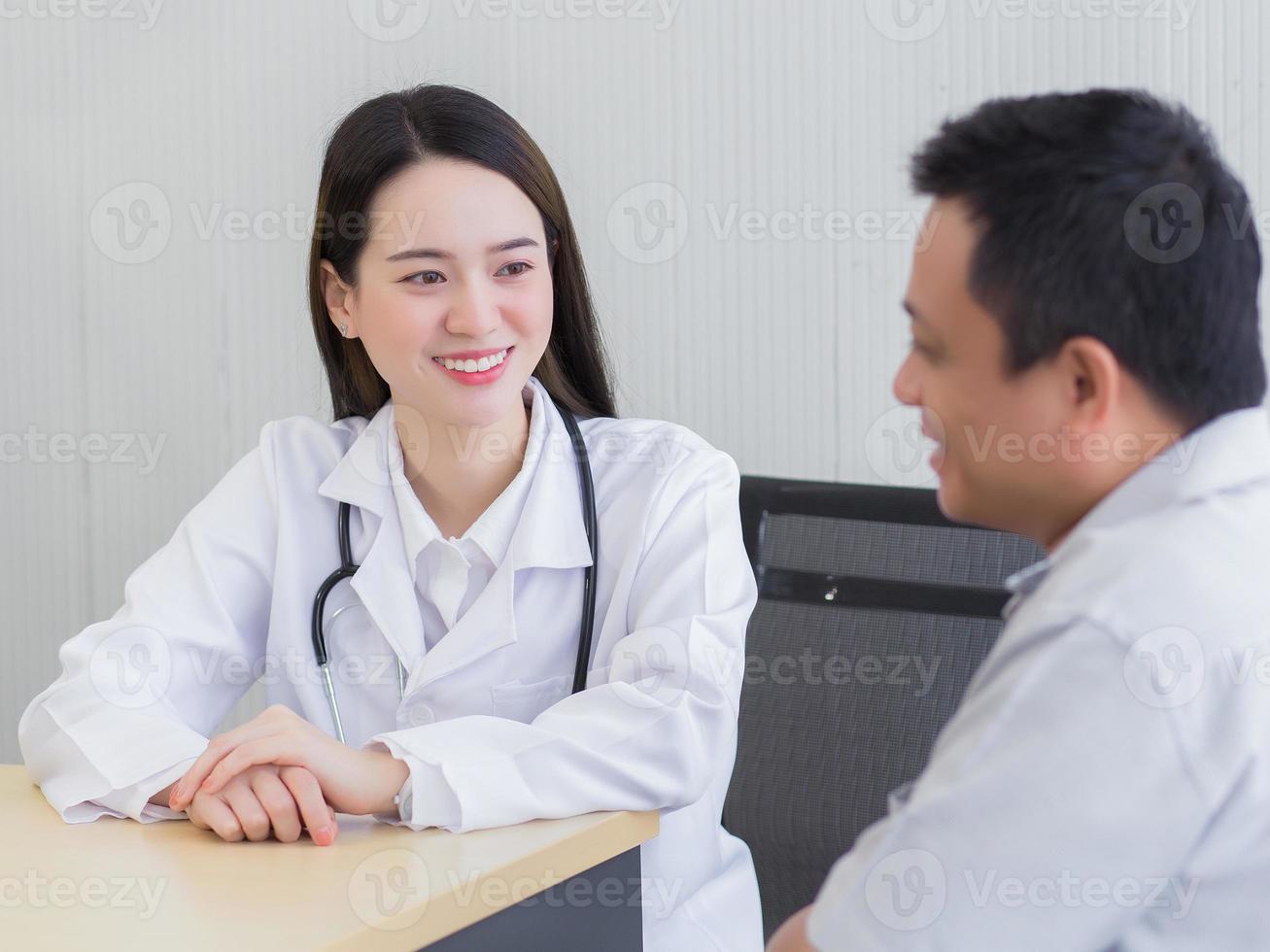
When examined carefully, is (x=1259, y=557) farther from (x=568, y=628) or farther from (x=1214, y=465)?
(x=568, y=628)

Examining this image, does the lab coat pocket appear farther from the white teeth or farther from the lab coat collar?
the white teeth

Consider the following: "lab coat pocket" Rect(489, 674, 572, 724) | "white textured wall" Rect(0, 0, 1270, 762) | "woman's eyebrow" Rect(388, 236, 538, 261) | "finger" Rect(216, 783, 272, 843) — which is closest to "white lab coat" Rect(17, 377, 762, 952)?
"lab coat pocket" Rect(489, 674, 572, 724)

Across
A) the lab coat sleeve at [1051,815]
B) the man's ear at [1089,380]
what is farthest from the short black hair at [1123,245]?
the lab coat sleeve at [1051,815]

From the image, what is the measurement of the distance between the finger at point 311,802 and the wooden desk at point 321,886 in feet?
0.04

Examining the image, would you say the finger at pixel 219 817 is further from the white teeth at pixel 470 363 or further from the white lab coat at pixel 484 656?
the white teeth at pixel 470 363

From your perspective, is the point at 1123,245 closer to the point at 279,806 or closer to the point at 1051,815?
the point at 1051,815

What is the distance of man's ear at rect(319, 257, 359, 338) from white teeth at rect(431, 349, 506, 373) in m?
0.16

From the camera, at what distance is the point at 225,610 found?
1.42 meters

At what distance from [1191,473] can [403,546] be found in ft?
2.98

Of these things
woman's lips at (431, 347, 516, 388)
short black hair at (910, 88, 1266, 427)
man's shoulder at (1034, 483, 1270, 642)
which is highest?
short black hair at (910, 88, 1266, 427)

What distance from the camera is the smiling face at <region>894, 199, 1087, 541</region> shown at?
74 centimetres

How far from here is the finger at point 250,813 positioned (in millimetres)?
1042

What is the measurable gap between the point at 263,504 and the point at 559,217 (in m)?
0.46

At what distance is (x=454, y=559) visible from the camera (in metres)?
1.41
